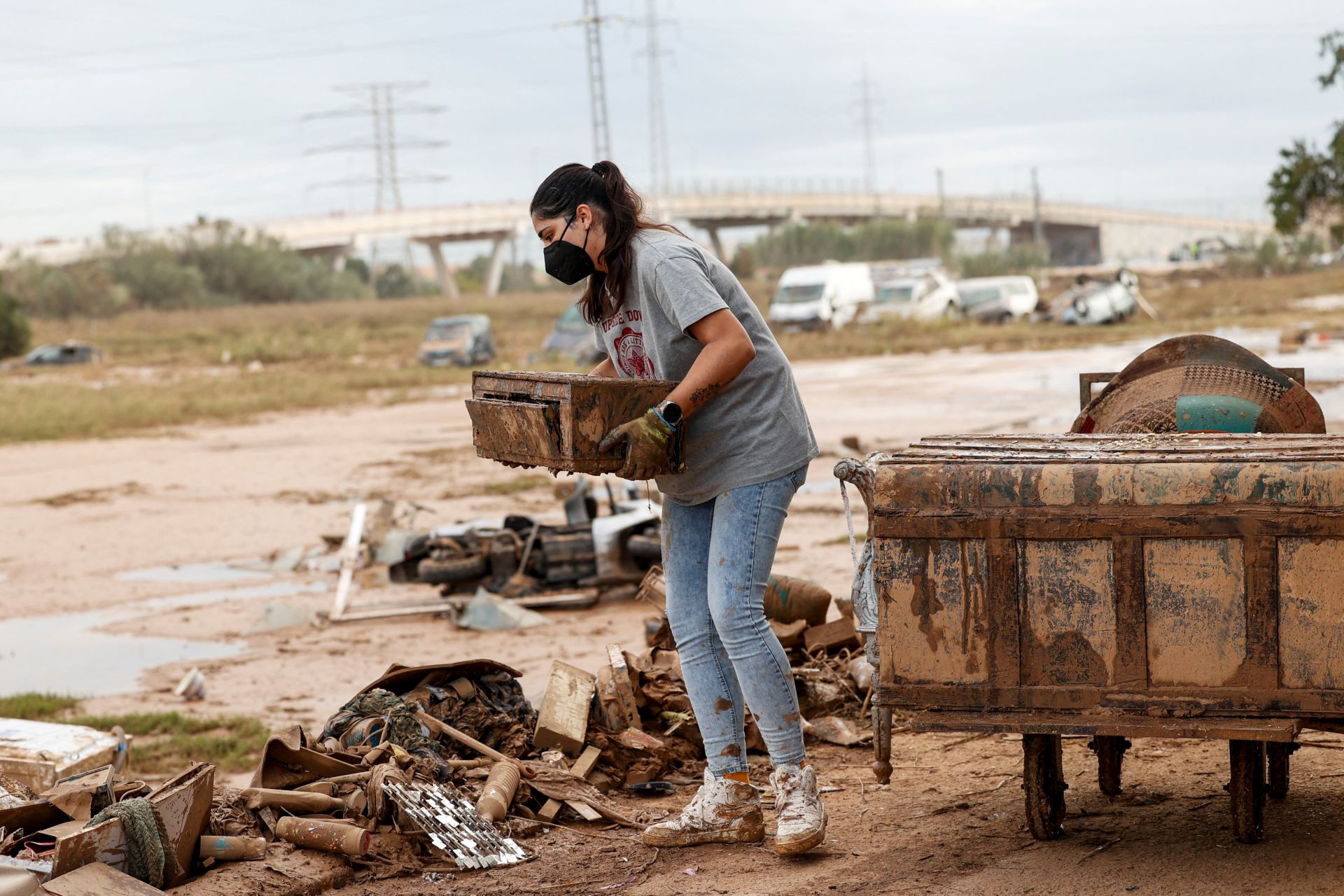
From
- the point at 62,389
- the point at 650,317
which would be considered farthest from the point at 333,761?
the point at 62,389

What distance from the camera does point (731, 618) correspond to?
3.87 metres

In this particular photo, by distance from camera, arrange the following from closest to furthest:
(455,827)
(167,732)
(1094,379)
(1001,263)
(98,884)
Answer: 1. (98,884)
2. (455,827)
3. (1094,379)
4. (167,732)
5. (1001,263)

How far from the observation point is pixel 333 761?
4.52m

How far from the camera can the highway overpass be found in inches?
3000

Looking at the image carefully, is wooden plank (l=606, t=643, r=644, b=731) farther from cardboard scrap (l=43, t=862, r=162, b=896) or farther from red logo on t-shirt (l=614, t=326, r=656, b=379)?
cardboard scrap (l=43, t=862, r=162, b=896)

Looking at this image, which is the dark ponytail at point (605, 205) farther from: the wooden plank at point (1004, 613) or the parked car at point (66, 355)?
the parked car at point (66, 355)

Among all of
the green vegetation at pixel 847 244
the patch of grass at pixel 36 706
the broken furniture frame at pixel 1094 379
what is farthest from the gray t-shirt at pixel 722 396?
the green vegetation at pixel 847 244

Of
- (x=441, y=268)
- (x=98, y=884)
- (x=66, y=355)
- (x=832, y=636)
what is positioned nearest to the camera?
(x=98, y=884)

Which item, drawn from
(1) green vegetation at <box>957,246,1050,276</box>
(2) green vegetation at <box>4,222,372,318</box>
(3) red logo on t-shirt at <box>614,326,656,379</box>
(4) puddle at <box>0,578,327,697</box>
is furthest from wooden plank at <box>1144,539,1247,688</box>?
(1) green vegetation at <box>957,246,1050,276</box>

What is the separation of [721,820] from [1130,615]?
1.40 metres

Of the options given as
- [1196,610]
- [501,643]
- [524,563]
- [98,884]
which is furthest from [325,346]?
[1196,610]

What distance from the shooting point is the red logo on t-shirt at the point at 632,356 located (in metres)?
4.06

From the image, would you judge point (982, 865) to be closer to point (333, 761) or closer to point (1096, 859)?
point (1096, 859)

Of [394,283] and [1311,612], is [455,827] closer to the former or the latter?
[1311,612]
